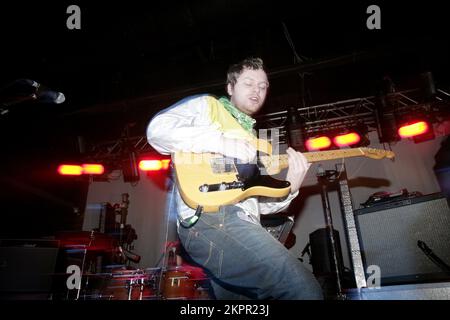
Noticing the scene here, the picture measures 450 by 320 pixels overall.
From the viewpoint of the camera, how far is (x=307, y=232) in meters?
8.35

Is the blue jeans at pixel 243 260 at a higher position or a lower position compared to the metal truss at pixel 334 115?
lower

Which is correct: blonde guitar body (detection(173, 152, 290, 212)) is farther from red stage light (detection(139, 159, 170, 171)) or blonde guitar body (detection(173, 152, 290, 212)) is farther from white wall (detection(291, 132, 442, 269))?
red stage light (detection(139, 159, 170, 171))

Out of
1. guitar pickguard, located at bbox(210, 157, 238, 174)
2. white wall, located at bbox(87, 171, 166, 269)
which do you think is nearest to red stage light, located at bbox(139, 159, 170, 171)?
white wall, located at bbox(87, 171, 166, 269)

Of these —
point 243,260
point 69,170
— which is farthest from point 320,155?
point 69,170

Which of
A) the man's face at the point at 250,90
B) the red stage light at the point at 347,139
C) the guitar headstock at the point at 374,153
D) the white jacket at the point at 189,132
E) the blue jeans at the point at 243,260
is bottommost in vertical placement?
the blue jeans at the point at 243,260

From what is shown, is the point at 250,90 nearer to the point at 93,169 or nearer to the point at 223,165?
the point at 223,165

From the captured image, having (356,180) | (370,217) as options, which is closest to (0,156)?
(370,217)

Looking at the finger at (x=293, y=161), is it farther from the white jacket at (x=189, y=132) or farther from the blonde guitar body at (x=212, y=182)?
the white jacket at (x=189, y=132)

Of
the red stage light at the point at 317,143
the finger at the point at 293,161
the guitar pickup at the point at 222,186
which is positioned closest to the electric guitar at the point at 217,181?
the guitar pickup at the point at 222,186

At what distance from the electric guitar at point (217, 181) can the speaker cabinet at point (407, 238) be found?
3.42 m

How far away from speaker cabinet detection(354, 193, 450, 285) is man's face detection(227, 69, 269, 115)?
3504 millimetres

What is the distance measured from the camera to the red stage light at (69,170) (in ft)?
27.8

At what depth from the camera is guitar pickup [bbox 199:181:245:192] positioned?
188 centimetres
